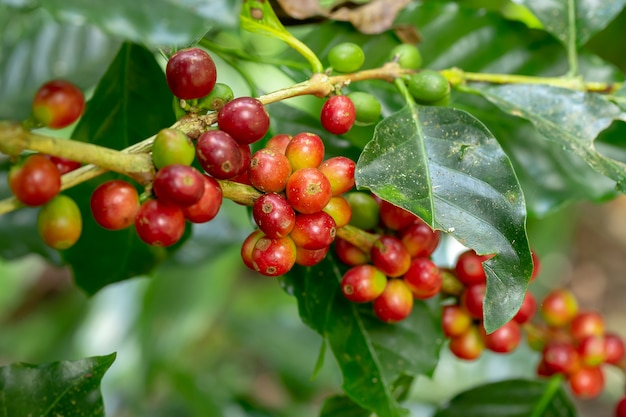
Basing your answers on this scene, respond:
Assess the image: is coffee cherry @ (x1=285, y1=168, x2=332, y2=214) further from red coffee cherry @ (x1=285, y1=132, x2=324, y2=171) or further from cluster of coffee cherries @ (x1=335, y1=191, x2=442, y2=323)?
cluster of coffee cherries @ (x1=335, y1=191, x2=442, y2=323)

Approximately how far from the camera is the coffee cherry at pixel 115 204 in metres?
0.63

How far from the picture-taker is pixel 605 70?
109 centimetres

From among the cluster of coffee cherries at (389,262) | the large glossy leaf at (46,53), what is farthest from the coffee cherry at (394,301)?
the large glossy leaf at (46,53)

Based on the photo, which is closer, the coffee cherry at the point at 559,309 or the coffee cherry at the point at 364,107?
the coffee cherry at the point at 364,107

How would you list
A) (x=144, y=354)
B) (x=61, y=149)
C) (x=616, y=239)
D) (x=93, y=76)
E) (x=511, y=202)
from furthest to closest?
1. (x=616, y=239)
2. (x=144, y=354)
3. (x=93, y=76)
4. (x=511, y=202)
5. (x=61, y=149)

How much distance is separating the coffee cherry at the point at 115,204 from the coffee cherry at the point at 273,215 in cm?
12

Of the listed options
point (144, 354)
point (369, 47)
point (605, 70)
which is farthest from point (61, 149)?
point (144, 354)

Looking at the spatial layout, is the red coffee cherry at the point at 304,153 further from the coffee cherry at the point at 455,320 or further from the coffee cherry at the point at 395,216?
the coffee cherry at the point at 455,320

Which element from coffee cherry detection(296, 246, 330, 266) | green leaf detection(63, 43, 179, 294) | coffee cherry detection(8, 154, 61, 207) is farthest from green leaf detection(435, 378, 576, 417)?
coffee cherry detection(8, 154, 61, 207)

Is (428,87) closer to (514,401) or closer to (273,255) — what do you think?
(273,255)

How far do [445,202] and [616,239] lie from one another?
3.11m

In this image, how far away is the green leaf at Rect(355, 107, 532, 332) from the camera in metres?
0.70

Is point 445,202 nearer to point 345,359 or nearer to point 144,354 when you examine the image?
point 345,359

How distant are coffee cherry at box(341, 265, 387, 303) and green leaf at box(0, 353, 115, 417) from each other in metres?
0.28
